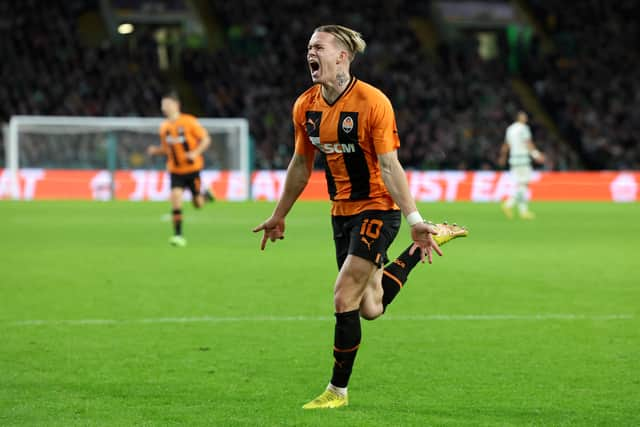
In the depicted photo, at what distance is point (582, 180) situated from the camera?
3384cm

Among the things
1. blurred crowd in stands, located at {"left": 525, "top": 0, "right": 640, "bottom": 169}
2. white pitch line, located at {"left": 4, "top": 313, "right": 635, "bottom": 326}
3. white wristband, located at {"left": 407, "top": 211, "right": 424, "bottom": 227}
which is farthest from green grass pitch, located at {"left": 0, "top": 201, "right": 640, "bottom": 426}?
blurred crowd in stands, located at {"left": 525, "top": 0, "right": 640, "bottom": 169}

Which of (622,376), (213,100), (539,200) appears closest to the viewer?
(622,376)

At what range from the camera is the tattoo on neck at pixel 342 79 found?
20.4 feet

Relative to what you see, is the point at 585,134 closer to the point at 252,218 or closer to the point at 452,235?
the point at 252,218

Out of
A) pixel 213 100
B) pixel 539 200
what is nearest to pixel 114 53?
pixel 213 100

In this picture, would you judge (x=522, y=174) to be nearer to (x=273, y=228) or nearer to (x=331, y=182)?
(x=273, y=228)

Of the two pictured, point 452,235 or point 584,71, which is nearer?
point 452,235

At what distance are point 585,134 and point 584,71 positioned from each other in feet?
14.9

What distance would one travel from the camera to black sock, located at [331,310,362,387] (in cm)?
616

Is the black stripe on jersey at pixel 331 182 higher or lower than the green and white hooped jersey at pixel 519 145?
higher

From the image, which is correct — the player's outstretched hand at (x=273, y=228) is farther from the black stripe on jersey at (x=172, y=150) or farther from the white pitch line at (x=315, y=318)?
the black stripe on jersey at (x=172, y=150)

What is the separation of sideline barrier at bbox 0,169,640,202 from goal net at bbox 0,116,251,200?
0.04 metres

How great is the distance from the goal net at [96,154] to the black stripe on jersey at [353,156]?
27212 millimetres

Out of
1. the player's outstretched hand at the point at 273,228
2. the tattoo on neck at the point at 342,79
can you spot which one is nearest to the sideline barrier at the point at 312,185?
the player's outstretched hand at the point at 273,228
